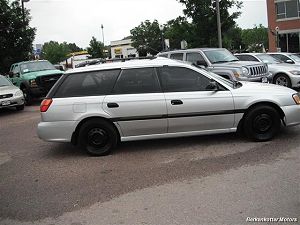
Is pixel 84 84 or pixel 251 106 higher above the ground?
pixel 84 84

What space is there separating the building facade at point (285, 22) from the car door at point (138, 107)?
131 feet

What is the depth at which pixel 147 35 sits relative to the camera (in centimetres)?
8019

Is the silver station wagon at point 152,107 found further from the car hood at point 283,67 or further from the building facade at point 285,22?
the building facade at point 285,22

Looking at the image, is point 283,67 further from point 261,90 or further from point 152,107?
point 152,107

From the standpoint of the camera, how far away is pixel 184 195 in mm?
4910

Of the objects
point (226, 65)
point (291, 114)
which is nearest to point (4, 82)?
point (226, 65)

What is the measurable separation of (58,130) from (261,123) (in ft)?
11.4

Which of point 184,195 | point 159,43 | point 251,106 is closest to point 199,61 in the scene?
point 251,106

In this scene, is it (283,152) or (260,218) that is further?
(283,152)

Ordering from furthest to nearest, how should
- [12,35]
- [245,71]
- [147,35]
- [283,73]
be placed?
[147,35], [12,35], [283,73], [245,71]

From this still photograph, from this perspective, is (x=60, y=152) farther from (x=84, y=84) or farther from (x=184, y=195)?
(x=184, y=195)

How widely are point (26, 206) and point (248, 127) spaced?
3.88 meters

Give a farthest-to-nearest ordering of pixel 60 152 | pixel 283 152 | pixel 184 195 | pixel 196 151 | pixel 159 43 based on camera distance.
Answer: pixel 159 43, pixel 60 152, pixel 196 151, pixel 283 152, pixel 184 195

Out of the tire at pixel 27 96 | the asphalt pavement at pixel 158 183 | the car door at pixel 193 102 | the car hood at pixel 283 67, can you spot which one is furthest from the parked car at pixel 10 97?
the car hood at pixel 283 67
